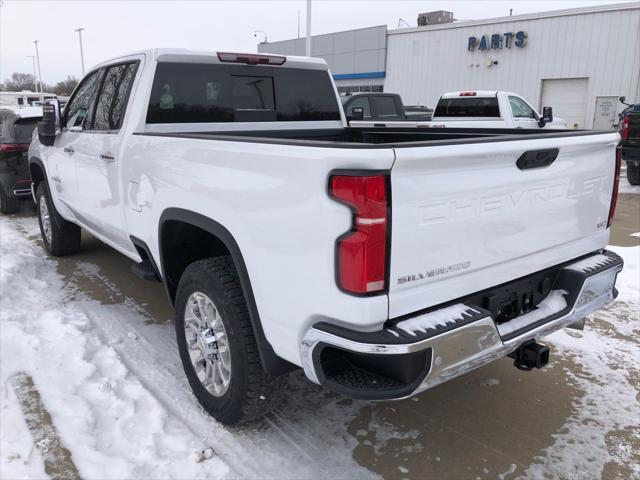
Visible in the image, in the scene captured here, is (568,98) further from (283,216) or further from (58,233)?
(283,216)

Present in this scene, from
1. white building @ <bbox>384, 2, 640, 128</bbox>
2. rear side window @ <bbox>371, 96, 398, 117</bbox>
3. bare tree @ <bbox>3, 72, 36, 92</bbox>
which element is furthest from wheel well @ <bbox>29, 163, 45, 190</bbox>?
bare tree @ <bbox>3, 72, 36, 92</bbox>

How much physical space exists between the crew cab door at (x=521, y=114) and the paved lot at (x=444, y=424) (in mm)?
9326

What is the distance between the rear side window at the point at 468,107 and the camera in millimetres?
12275

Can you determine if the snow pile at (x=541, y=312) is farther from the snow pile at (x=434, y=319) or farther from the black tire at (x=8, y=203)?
the black tire at (x=8, y=203)

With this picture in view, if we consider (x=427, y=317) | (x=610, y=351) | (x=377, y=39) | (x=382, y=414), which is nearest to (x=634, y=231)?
(x=610, y=351)

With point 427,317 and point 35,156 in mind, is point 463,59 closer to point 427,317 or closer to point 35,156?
point 35,156

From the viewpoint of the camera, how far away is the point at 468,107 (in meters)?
12.9

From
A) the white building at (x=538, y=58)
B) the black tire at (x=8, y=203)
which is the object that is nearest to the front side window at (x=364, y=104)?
the black tire at (x=8, y=203)

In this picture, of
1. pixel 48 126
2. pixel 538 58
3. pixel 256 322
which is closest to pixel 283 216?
pixel 256 322

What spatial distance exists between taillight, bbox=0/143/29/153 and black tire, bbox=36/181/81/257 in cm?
272

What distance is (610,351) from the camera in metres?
3.98

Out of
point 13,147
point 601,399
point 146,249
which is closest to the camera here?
point 601,399

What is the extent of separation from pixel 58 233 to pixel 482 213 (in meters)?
5.18

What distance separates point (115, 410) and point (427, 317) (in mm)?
1950
